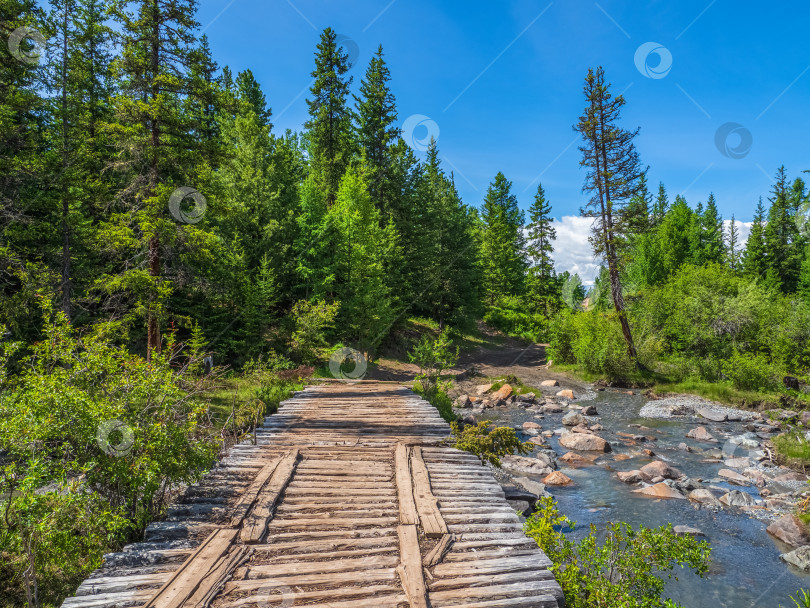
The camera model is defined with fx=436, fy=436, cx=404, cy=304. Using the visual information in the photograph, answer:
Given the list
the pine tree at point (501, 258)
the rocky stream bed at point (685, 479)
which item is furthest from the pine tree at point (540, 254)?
the rocky stream bed at point (685, 479)

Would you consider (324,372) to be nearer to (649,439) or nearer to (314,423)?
(314,423)

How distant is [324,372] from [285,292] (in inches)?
306

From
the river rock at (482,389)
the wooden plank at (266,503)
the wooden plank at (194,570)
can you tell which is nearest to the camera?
the wooden plank at (194,570)

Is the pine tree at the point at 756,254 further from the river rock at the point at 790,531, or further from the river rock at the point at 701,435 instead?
the river rock at the point at 790,531

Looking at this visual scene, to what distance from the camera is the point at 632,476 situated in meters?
11.7

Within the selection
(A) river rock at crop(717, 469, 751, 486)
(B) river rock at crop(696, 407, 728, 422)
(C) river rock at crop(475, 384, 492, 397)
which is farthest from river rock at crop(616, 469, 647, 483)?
(C) river rock at crop(475, 384, 492, 397)

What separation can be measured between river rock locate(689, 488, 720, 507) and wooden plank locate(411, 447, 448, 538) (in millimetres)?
7729

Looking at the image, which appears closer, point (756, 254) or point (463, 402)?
point (463, 402)

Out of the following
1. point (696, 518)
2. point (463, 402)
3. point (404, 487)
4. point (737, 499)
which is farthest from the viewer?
point (463, 402)

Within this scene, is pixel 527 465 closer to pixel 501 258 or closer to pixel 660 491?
pixel 660 491

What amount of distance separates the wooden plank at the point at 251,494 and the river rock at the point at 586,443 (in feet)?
36.3

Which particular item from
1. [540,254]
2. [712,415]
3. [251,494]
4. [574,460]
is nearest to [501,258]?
[540,254]

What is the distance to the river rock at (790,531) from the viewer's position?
8320mm

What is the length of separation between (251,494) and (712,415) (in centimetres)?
1906
